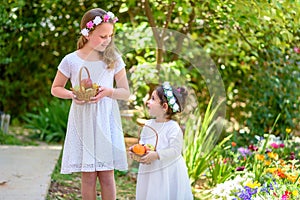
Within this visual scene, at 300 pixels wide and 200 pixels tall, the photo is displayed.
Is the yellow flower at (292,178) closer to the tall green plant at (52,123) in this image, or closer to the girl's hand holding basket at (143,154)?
the girl's hand holding basket at (143,154)

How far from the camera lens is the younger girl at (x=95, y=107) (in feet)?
9.70

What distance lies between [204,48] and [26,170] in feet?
6.54

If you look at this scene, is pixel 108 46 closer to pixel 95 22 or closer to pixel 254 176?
pixel 95 22

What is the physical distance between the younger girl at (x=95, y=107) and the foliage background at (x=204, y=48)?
82cm

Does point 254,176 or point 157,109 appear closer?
point 157,109

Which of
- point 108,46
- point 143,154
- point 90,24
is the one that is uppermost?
point 90,24

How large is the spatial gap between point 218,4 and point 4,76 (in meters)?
3.58

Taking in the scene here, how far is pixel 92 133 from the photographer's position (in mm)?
2957

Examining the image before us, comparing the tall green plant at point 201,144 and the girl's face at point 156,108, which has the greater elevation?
the girl's face at point 156,108

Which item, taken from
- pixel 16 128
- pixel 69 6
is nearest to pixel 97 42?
pixel 69 6

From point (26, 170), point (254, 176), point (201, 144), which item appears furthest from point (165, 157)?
point (26, 170)

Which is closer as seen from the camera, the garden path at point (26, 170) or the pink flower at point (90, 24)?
the pink flower at point (90, 24)

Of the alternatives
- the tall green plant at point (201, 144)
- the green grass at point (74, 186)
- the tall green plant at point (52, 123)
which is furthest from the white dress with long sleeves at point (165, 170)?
the tall green plant at point (52, 123)

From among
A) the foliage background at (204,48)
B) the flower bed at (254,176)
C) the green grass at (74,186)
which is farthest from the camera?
the foliage background at (204,48)
